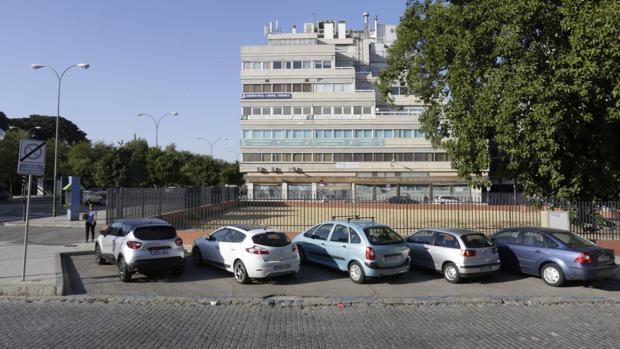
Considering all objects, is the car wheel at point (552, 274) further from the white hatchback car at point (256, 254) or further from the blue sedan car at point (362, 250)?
the white hatchback car at point (256, 254)

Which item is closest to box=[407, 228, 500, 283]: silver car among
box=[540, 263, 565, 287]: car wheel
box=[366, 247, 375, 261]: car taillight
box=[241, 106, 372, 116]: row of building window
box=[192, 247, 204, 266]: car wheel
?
box=[540, 263, 565, 287]: car wheel

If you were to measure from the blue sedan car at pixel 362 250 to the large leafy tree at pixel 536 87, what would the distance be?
614 centimetres

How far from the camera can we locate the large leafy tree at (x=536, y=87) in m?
13.6

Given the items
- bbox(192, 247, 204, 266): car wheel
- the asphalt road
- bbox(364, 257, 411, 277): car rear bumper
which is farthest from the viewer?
the asphalt road

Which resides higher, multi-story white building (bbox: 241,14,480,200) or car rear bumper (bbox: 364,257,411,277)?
multi-story white building (bbox: 241,14,480,200)

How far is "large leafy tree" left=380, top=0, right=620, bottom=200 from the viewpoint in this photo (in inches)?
535

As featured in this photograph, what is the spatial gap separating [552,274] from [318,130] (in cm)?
5295

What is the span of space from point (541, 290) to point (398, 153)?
5270 centimetres

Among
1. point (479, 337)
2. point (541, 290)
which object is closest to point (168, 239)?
point (479, 337)

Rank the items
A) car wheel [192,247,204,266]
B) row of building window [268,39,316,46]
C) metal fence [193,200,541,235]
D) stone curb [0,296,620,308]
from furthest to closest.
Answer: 1. row of building window [268,39,316,46]
2. metal fence [193,200,541,235]
3. car wheel [192,247,204,266]
4. stone curb [0,296,620,308]

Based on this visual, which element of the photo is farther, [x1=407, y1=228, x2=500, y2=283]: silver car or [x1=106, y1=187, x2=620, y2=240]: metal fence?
[x1=106, y1=187, x2=620, y2=240]: metal fence

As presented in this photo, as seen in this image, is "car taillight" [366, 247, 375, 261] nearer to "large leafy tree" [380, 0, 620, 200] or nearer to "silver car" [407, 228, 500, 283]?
"silver car" [407, 228, 500, 283]

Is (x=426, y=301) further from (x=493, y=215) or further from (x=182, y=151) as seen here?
(x=182, y=151)

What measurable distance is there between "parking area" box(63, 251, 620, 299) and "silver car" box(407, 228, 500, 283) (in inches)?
14.5
